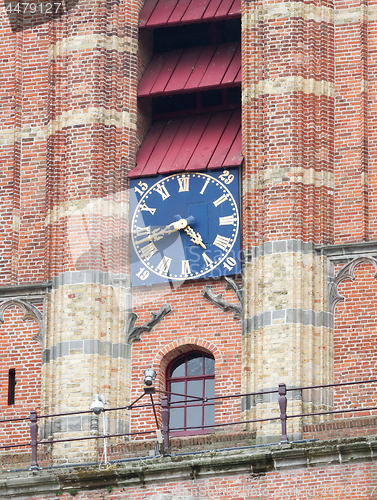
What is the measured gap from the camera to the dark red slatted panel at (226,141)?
119 feet

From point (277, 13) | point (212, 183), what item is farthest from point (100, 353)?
point (277, 13)

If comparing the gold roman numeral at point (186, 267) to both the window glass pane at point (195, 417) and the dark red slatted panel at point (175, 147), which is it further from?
the window glass pane at point (195, 417)

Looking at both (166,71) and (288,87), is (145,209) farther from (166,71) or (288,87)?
(288,87)

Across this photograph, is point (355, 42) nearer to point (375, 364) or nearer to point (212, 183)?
point (212, 183)

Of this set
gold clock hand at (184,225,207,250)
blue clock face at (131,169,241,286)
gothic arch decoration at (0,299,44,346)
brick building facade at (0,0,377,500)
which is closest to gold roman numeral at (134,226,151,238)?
blue clock face at (131,169,241,286)

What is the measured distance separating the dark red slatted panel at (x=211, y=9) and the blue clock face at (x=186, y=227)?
295 cm

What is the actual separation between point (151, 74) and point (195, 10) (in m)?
1.39

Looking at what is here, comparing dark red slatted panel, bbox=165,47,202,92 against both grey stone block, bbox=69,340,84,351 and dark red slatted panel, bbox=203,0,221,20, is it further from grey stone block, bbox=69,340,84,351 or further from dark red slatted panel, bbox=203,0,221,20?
grey stone block, bbox=69,340,84,351

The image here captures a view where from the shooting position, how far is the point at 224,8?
1469 inches

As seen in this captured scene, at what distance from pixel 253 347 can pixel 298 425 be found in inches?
65.5

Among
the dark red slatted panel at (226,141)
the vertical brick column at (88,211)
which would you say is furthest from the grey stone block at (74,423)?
the dark red slatted panel at (226,141)

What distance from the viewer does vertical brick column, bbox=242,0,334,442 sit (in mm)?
34469

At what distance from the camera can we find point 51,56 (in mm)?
37562

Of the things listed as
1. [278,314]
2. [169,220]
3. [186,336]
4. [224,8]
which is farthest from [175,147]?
[278,314]
